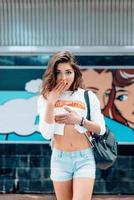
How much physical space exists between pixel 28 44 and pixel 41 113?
2.83 meters

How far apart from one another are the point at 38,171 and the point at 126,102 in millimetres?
1448

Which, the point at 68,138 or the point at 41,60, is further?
the point at 41,60

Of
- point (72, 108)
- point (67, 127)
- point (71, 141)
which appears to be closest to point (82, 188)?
point (71, 141)

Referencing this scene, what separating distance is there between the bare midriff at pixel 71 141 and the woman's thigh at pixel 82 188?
0.72 feet

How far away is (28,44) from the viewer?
594 cm

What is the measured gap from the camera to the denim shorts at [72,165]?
3.19 m

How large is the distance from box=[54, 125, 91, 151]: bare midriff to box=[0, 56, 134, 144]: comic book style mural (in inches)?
103

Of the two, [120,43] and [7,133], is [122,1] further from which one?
[7,133]

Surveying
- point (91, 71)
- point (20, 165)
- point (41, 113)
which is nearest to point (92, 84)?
point (91, 71)

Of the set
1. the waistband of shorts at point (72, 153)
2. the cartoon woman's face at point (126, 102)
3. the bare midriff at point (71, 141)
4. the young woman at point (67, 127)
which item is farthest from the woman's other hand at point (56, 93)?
the cartoon woman's face at point (126, 102)

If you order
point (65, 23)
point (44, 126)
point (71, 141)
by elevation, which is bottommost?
point (71, 141)

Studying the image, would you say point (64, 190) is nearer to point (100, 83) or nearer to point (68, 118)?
point (68, 118)

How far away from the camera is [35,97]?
19.5 ft

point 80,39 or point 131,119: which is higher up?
point 80,39
